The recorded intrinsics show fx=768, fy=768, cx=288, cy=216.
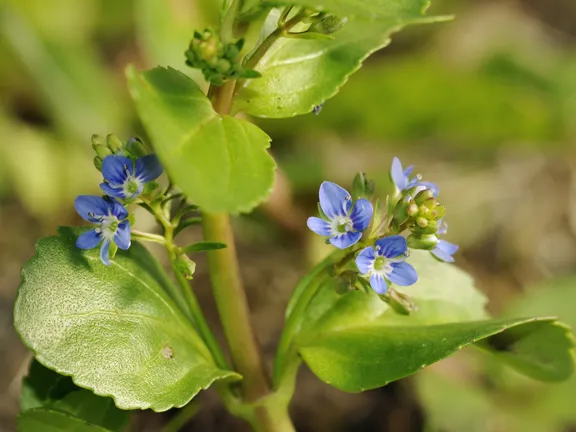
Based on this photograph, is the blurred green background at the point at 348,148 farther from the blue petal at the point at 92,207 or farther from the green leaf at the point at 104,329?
the blue petal at the point at 92,207

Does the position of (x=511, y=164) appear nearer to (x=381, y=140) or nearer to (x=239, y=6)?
(x=381, y=140)

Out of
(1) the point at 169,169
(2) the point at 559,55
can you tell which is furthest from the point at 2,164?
(2) the point at 559,55

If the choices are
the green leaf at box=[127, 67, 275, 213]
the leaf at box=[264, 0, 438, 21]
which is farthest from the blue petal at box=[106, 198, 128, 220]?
the leaf at box=[264, 0, 438, 21]

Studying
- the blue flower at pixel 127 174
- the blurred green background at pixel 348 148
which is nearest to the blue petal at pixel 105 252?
the blue flower at pixel 127 174

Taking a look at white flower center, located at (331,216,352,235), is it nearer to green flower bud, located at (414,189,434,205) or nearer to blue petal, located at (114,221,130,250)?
green flower bud, located at (414,189,434,205)

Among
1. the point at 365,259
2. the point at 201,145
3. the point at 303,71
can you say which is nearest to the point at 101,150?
the point at 201,145
